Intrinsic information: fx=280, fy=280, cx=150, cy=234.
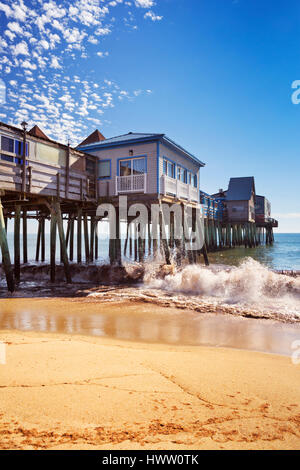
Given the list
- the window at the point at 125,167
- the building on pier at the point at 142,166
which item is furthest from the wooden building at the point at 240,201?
the window at the point at 125,167

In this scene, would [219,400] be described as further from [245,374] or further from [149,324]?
[149,324]

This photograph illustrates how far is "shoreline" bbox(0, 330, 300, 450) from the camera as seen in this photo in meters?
2.28

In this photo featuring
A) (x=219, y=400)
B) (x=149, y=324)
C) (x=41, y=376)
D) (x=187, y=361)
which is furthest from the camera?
(x=149, y=324)

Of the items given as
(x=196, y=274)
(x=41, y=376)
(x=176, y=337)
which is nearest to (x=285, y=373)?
(x=176, y=337)

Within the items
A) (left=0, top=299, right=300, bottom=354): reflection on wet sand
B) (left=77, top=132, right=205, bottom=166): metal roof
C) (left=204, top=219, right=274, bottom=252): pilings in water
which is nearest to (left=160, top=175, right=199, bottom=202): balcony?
(left=77, top=132, right=205, bottom=166): metal roof

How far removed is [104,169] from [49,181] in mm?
4001

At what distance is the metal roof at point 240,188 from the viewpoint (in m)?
42.5

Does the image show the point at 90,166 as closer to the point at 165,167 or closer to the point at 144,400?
the point at 165,167

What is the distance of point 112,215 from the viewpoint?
679 inches

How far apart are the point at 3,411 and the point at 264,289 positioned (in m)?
10.3

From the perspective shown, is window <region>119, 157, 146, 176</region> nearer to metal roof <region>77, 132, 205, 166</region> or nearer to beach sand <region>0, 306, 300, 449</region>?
metal roof <region>77, 132, 205, 166</region>

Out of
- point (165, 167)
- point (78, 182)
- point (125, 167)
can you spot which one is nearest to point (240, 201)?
point (165, 167)

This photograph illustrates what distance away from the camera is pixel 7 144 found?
38.2ft

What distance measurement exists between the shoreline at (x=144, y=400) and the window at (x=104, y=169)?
13.0 metres
